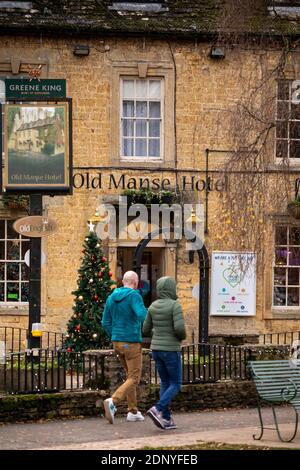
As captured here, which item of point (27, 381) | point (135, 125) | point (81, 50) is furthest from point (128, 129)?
point (27, 381)

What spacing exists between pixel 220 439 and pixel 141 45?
1225 cm

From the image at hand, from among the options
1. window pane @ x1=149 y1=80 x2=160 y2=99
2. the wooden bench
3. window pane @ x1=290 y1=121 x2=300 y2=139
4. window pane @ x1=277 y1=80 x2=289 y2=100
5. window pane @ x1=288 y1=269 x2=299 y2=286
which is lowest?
the wooden bench

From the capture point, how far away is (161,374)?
45.3ft

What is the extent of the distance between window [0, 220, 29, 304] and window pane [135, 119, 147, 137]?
3122mm

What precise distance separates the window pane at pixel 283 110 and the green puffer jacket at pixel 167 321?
5322mm

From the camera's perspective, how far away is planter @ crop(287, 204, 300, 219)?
22328 mm

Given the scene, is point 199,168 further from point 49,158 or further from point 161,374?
point 161,374

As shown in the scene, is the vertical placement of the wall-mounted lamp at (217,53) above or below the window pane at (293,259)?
above

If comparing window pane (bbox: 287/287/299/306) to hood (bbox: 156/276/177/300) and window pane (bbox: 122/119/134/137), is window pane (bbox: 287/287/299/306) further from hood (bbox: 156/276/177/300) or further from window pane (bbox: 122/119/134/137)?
hood (bbox: 156/276/177/300)

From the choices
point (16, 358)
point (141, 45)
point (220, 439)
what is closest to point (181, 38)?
point (141, 45)

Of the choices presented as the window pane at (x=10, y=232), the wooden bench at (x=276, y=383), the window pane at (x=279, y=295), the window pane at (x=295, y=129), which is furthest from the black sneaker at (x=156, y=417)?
the window pane at (x=279, y=295)

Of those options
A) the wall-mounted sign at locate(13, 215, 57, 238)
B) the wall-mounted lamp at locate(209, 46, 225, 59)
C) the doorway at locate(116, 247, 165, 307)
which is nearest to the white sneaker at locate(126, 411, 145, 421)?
the wall-mounted sign at locate(13, 215, 57, 238)

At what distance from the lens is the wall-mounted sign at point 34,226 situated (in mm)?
16750

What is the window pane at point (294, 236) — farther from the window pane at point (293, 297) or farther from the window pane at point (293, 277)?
the window pane at point (293, 297)
